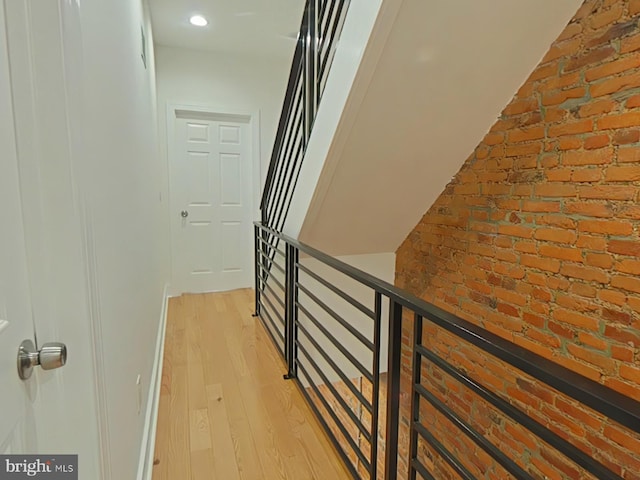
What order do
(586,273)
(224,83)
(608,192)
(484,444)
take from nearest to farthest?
1. (484,444)
2. (608,192)
3. (586,273)
4. (224,83)

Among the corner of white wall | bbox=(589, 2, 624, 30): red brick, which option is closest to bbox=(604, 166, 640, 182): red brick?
bbox=(589, 2, 624, 30): red brick

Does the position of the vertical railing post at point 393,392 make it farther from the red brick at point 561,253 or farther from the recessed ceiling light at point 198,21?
the recessed ceiling light at point 198,21

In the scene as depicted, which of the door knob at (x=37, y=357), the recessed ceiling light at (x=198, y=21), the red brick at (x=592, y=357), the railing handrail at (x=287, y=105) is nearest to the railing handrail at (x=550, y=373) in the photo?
the door knob at (x=37, y=357)

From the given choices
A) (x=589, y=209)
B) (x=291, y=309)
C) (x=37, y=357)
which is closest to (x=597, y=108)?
(x=589, y=209)

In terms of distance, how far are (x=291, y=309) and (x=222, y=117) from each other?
2.82 metres

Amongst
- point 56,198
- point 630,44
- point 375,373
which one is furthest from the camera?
point 630,44

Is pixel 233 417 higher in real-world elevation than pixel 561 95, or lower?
lower

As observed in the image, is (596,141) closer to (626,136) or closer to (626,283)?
(626,136)

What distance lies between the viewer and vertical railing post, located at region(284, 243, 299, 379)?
2365mm

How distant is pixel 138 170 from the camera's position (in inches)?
77.2

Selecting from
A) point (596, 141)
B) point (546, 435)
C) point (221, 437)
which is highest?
point (596, 141)

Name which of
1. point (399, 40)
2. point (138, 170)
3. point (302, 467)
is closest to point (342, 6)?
point (399, 40)

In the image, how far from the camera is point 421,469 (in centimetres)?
109

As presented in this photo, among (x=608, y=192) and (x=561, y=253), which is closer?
(x=608, y=192)
